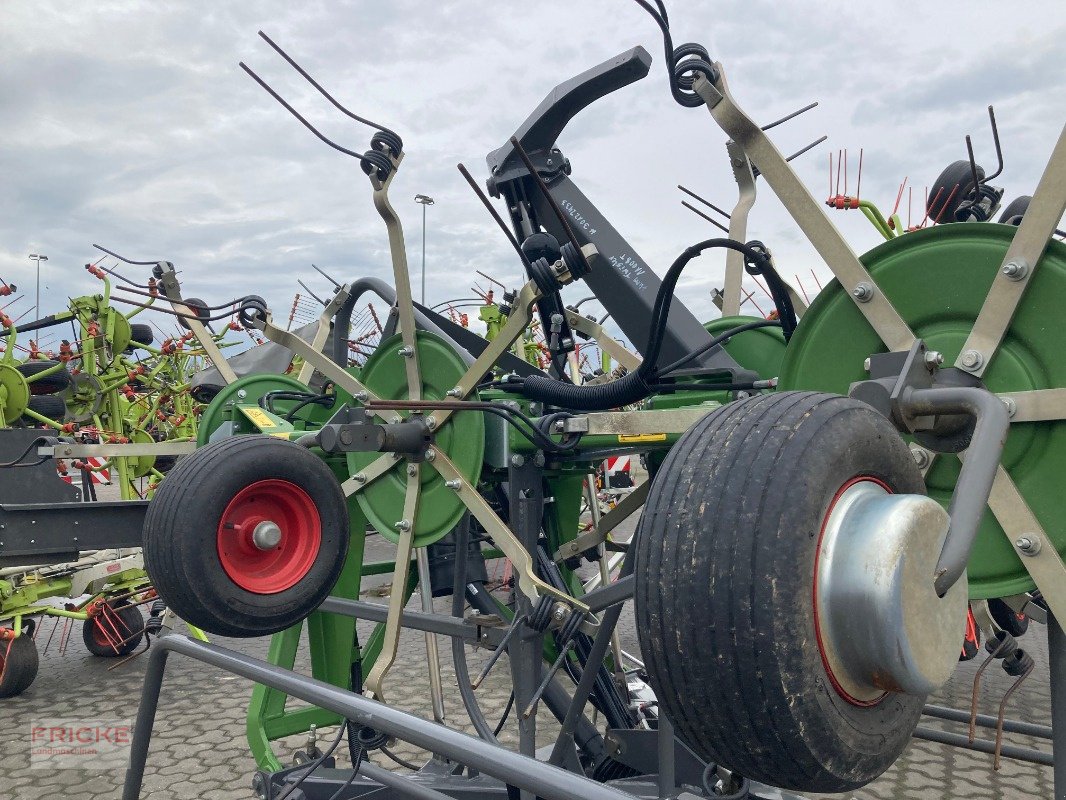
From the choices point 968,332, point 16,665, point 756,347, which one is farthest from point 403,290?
point 16,665

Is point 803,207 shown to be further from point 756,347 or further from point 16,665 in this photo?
point 16,665

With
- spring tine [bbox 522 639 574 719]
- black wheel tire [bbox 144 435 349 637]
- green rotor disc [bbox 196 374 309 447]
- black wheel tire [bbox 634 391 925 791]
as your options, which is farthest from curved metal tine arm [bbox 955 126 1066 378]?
green rotor disc [bbox 196 374 309 447]

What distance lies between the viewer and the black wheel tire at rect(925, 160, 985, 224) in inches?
95.9

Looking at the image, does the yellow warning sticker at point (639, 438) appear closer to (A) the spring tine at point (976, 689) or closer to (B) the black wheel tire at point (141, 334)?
(A) the spring tine at point (976, 689)

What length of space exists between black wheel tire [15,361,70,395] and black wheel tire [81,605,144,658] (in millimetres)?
1951

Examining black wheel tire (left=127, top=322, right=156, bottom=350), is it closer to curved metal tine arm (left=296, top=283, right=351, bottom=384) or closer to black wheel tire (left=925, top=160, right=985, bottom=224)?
curved metal tine arm (left=296, top=283, right=351, bottom=384)

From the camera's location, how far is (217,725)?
4.94m

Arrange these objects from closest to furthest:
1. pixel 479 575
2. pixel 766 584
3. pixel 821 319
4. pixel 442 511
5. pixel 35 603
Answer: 1. pixel 766 584
2. pixel 821 319
3. pixel 442 511
4. pixel 479 575
5. pixel 35 603

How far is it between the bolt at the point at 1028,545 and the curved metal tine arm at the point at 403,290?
1.88 m

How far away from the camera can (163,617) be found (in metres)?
6.20

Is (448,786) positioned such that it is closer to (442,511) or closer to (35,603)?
(442,511)

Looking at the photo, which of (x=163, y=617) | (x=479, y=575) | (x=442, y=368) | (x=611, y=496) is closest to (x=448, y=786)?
(x=479, y=575)

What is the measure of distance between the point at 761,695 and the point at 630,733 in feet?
7.84

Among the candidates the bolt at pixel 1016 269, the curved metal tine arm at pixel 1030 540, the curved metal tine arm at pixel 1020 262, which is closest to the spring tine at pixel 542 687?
the curved metal tine arm at pixel 1030 540
